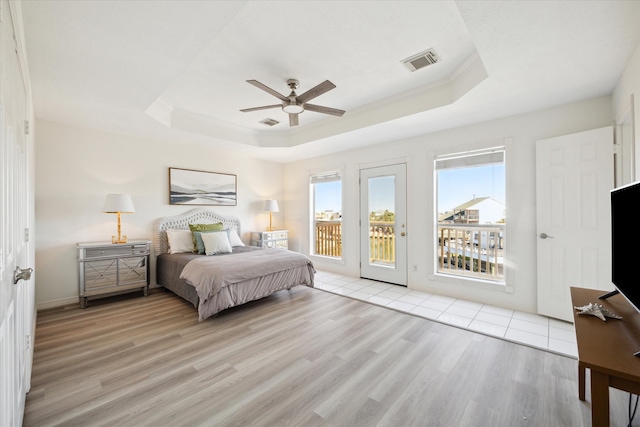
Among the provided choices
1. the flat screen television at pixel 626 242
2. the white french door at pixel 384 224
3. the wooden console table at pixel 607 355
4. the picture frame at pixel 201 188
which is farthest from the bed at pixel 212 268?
the flat screen television at pixel 626 242

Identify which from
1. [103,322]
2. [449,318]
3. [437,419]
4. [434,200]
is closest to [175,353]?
[103,322]

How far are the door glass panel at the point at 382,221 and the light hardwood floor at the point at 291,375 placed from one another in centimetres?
166

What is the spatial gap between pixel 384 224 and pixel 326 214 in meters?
1.47

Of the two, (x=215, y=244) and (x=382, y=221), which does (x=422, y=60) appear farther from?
(x=215, y=244)

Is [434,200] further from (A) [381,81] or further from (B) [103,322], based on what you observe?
(B) [103,322]

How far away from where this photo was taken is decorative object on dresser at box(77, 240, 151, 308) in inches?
136

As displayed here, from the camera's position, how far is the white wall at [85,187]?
3486 mm

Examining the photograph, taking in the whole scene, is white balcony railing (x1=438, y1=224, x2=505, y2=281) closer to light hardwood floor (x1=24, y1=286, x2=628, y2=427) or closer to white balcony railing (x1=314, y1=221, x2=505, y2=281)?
white balcony railing (x1=314, y1=221, x2=505, y2=281)

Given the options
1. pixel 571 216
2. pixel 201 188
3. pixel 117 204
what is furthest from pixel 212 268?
pixel 571 216

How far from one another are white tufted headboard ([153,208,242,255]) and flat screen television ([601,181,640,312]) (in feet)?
16.4

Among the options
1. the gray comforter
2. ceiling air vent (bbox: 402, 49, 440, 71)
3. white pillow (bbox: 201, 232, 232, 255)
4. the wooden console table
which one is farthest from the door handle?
ceiling air vent (bbox: 402, 49, 440, 71)

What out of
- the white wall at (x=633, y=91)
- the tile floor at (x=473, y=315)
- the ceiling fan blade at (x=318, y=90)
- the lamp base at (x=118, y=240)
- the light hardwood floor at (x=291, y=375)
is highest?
the ceiling fan blade at (x=318, y=90)

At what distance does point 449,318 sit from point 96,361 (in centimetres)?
341

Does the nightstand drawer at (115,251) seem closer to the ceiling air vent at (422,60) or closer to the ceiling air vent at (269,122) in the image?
the ceiling air vent at (269,122)
